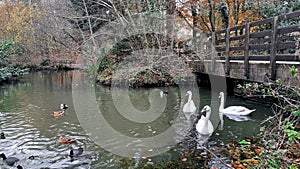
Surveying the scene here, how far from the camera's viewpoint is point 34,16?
2389cm

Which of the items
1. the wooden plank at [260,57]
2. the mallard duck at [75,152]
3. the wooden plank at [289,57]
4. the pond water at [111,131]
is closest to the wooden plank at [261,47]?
the wooden plank at [260,57]

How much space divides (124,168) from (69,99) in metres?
→ 7.51

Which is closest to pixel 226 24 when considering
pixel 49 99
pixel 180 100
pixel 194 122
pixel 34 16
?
pixel 180 100

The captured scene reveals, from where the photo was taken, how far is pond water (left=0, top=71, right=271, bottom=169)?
4695 millimetres

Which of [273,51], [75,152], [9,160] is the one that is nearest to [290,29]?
[273,51]

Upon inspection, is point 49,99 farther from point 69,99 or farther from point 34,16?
point 34,16

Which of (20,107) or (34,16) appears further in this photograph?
(34,16)

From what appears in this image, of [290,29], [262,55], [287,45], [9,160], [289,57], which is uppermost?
[290,29]

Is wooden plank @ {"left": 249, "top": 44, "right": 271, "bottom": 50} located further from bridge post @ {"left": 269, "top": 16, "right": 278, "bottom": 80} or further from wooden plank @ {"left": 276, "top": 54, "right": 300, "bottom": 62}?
wooden plank @ {"left": 276, "top": 54, "right": 300, "bottom": 62}

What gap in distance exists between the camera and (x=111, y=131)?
21.1ft

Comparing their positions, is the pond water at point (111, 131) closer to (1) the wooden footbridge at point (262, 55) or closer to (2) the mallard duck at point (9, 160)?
(2) the mallard duck at point (9, 160)

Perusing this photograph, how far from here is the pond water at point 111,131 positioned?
15.4 ft

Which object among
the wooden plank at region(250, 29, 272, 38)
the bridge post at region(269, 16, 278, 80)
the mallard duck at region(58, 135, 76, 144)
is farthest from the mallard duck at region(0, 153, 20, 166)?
the wooden plank at region(250, 29, 272, 38)

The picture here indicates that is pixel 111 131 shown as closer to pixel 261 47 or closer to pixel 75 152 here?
pixel 75 152
